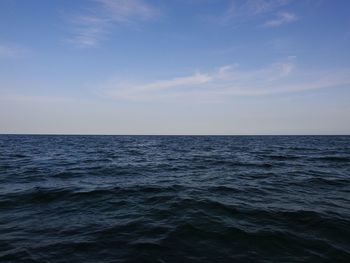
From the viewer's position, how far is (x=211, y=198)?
9.98 meters

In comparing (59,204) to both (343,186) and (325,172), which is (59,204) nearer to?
(343,186)

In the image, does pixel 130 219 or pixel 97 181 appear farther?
pixel 97 181

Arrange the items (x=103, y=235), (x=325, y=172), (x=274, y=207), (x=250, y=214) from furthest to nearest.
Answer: (x=325, y=172)
(x=274, y=207)
(x=250, y=214)
(x=103, y=235)

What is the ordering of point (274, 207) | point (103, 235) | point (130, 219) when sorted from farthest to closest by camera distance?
point (274, 207), point (130, 219), point (103, 235)

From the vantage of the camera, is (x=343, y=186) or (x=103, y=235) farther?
(x=343, y=186)

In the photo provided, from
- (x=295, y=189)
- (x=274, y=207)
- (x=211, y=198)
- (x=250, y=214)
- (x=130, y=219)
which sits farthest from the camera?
(x=295, y=189)

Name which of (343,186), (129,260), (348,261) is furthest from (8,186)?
(343,186)

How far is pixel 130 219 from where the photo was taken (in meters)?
7.58

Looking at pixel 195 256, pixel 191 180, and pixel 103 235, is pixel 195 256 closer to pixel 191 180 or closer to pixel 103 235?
pixel 103 235

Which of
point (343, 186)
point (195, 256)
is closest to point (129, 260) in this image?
point (195, 256)

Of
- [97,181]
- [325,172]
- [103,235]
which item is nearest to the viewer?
[103,235]

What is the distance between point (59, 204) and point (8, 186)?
454cm

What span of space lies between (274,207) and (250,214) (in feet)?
4.21

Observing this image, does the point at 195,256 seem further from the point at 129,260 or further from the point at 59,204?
the point at 59,204
